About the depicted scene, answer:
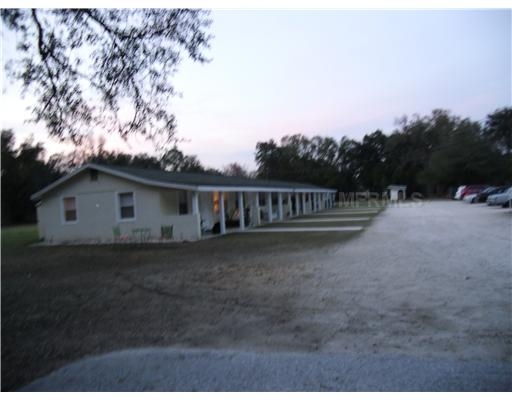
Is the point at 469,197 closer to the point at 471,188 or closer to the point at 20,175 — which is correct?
the point at 471,188

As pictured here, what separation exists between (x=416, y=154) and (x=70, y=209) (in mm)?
11843

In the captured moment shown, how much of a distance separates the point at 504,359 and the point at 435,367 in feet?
2.14

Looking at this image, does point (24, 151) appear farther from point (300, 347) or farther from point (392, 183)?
point (392, 183)

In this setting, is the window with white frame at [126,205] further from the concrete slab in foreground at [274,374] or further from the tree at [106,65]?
the concrete slab in foreground at [274,374]

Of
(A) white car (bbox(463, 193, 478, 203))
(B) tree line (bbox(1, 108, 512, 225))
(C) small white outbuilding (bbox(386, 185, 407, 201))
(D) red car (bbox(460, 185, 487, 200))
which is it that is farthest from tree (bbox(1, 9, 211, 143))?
(A) white car (bbox(463, 193, 478, 203))

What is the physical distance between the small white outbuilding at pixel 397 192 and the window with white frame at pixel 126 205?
8963mm

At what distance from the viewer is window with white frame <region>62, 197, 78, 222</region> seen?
13.5 meters

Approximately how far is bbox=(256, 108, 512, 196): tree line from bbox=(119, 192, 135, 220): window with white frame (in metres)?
6.75

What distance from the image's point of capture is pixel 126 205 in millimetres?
13742

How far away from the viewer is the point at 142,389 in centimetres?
282

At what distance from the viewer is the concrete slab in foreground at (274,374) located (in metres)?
2.78

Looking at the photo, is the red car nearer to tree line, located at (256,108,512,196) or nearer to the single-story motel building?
tree line, located at (256,108,512,196)

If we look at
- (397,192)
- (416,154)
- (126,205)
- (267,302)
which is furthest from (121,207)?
(416,154)

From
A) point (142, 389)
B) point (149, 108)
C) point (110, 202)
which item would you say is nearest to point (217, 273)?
point (149, 108)
